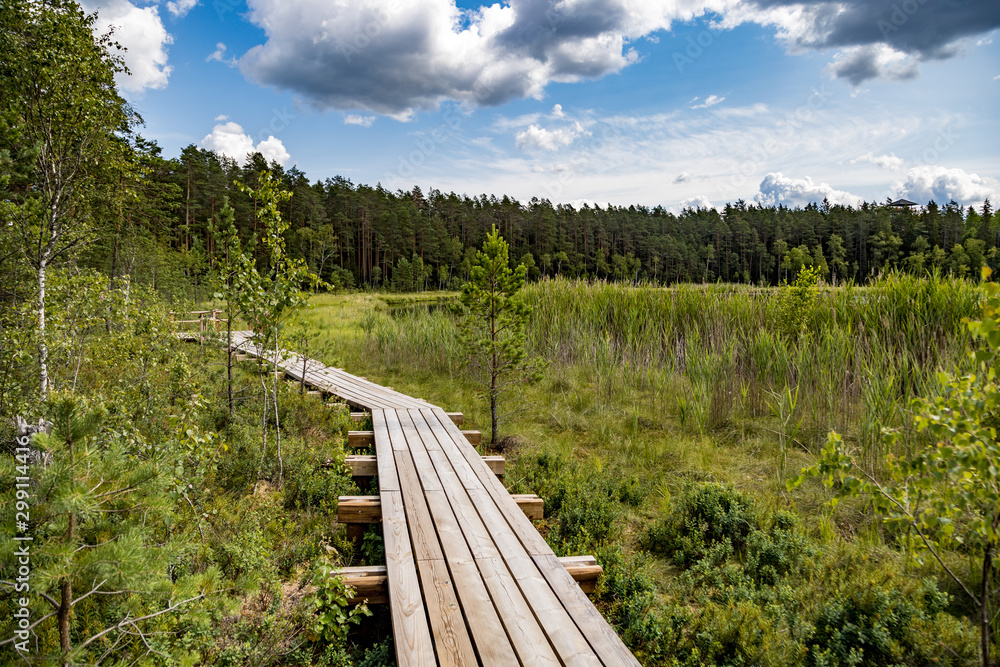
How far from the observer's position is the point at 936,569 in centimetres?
296

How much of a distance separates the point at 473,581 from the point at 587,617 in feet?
1.91

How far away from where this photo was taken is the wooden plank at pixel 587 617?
1.92 meters

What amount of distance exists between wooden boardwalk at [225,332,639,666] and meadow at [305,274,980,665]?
578 millimetres

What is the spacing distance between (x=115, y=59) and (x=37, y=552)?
340 inches

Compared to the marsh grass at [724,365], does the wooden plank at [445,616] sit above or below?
below

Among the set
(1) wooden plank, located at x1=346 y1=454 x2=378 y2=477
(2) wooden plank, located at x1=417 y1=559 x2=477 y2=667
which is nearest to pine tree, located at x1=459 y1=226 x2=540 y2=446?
(1) wooden plank, located at x1=346 y1=454 x2=378 y2=477

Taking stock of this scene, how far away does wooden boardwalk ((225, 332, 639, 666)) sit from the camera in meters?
1.94

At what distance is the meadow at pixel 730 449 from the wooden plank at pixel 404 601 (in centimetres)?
115

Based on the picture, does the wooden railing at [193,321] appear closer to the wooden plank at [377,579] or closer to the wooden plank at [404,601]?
the wooden plank at [404,601]

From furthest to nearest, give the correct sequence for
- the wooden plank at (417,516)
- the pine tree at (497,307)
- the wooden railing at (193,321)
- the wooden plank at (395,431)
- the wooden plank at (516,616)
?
the wooden railing at (193,321)
the pine tree at (497,307)
the wooden plank at (395,431)
the wooden plank at (417,516)
the wooden plank at (516,616)

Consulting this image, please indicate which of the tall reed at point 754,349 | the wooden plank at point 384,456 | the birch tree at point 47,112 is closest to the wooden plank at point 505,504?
the wooden plank at point 384,456

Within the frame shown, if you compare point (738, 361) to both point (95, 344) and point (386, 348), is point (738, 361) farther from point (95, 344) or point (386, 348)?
point (95, 344)

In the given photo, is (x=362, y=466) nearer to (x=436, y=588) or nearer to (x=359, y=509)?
Result: (x=359, y=509)

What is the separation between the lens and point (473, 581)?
2381 millimetres
